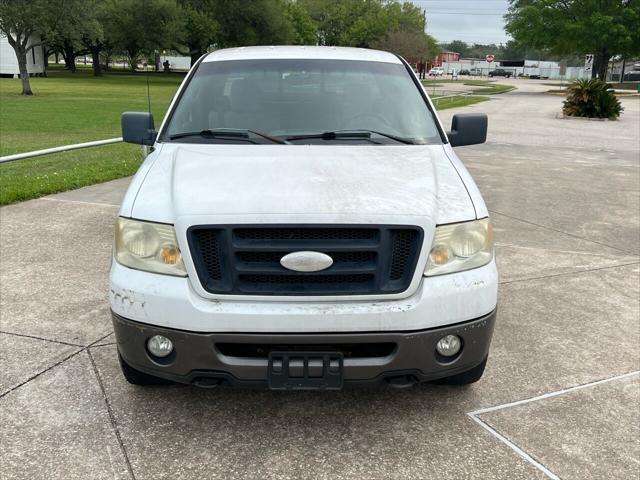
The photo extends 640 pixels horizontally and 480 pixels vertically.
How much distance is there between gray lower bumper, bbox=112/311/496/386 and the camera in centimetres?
258

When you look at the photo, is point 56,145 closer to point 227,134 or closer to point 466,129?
point 227,134

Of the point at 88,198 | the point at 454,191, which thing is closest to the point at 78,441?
the point at 454,191

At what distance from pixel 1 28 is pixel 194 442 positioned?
40.5 meters

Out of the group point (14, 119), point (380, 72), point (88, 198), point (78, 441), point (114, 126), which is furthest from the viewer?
point (14, 119)

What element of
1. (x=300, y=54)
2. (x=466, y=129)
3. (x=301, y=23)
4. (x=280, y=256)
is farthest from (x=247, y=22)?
(x=280, y=256)

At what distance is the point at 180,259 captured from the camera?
267 cm

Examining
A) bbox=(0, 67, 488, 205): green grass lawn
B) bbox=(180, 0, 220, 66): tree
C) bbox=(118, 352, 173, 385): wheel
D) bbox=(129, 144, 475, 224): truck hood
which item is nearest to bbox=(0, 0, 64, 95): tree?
bbox=(0, 67, 488, 205): green grass lawn

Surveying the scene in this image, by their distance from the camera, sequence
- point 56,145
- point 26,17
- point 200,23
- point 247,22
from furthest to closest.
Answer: point 247,22, point 200,23, point 26,17, point 56,145

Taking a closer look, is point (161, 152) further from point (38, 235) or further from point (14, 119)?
point (14, 119)

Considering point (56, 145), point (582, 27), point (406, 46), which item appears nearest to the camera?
point (56, 145)

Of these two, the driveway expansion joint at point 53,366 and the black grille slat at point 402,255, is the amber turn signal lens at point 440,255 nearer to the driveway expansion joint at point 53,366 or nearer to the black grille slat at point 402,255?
the black grille slat at point 402,255

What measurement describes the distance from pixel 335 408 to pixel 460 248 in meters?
1.10

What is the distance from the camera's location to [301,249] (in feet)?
8.61

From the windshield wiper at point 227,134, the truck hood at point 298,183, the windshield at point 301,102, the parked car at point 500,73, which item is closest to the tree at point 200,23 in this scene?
the windshield at point 301,102
